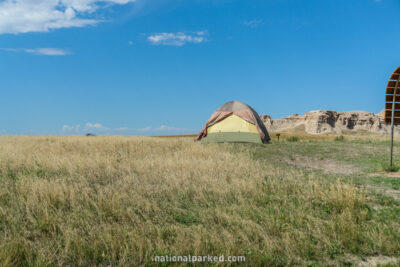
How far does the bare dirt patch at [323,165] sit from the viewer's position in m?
10.3

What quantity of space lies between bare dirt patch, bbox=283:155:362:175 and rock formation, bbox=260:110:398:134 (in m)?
69.2

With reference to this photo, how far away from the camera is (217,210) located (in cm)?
514

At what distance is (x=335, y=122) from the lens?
80.3 m

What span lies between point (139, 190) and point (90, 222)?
1.62 meters

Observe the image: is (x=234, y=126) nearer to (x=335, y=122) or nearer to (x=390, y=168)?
(x=390, y=168)

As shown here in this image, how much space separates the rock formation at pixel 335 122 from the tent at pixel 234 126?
2490 inches

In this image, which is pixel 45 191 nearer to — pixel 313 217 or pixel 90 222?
pixel 90 222

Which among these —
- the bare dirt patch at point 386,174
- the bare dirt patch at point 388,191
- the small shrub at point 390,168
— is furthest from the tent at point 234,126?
the bare dirt patch at point 388,191

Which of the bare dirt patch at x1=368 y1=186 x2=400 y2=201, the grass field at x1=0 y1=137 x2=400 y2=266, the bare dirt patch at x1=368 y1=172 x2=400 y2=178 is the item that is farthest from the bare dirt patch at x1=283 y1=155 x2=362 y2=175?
the bare dirt patch at x1=368 y1=186 x2=400 y2=201

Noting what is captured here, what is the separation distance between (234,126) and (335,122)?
232 feet

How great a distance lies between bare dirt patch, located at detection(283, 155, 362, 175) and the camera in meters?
10.3

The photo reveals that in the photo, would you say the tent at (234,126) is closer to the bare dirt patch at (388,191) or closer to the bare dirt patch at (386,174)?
the bare dirt patch at (386,174)

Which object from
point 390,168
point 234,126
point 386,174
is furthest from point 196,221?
point 234,126

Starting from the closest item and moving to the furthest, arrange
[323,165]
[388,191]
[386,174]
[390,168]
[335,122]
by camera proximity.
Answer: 1. [388,191]
2. [386,174]
3. [390,168]
4. [323,165]
5. [335,122]
